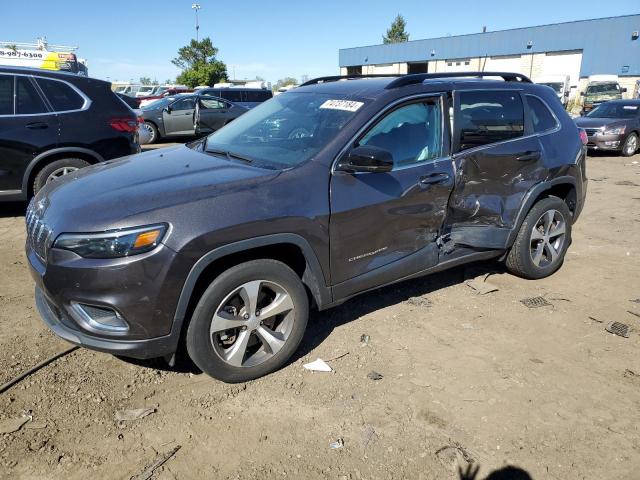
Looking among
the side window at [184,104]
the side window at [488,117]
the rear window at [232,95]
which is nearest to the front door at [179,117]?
the side window at [184,104]

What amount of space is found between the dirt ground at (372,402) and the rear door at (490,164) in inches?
27.6

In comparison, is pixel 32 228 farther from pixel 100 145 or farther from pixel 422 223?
pixel 100 145

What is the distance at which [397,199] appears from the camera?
3365mm

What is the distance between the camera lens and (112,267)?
98.7 inches

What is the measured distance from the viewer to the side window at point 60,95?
6.16 meters

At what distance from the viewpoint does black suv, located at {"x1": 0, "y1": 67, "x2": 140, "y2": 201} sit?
590cm

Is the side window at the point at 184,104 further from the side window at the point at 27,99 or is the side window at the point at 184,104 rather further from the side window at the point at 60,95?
the side window at the point at 27,99

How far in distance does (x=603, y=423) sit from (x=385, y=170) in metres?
1.91

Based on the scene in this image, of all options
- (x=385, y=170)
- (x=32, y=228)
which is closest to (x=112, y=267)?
(x=32, y=228)

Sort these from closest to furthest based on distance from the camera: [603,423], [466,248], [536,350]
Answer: [603,423], [536,350], [466,248]

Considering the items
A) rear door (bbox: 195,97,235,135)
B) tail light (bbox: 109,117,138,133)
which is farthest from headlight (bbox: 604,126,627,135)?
tail light (bbox: 109,117,138,133)

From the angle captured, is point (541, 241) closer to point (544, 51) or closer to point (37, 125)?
point (37, 125)

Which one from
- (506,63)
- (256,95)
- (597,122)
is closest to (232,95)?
(256,95)

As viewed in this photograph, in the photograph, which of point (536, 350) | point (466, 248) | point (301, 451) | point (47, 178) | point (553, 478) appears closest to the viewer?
point (553, 478)
